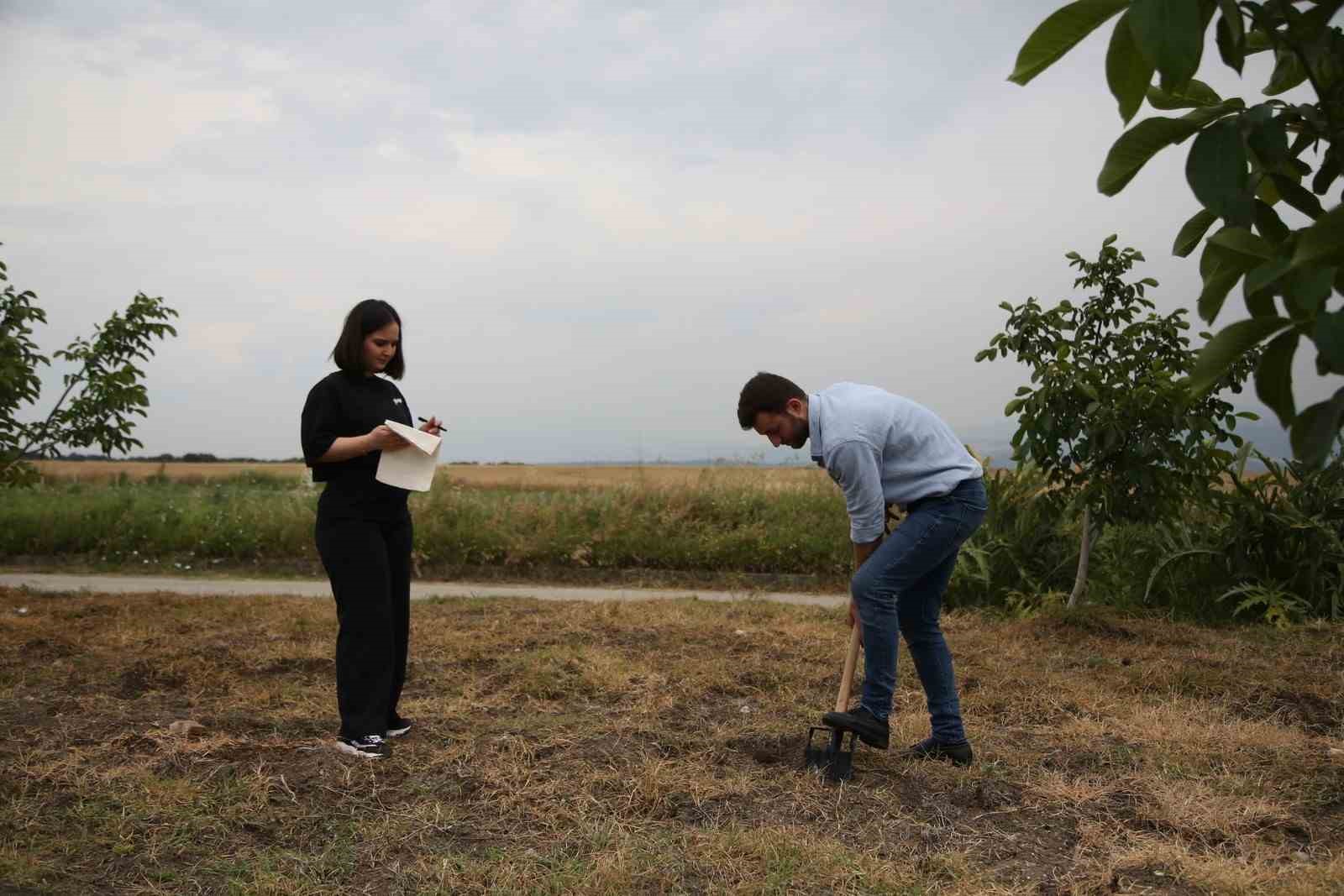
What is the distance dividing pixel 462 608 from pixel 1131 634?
5.00m

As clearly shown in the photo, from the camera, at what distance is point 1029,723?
5590mm

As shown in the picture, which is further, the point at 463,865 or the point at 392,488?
the point at 392,488

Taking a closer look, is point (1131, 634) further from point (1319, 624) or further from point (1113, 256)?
point (1113, 256)

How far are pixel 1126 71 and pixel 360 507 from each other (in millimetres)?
3869

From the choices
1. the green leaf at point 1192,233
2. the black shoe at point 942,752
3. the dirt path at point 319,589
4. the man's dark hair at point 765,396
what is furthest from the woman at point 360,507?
the dirt path at point 319,589

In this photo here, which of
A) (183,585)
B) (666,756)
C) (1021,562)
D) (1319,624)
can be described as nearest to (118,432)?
(183,585)

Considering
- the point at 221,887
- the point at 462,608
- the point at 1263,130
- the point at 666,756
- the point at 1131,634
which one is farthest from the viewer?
the point at 462,608

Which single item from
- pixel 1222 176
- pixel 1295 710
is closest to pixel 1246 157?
pixel 1222 176

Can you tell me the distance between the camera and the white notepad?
15.4 feet

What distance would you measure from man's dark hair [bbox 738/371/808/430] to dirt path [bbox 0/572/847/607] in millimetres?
4929

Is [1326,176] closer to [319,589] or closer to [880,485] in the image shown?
[880,485]

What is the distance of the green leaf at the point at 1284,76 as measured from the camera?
1.79 m

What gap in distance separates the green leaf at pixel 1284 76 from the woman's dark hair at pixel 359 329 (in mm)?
3689

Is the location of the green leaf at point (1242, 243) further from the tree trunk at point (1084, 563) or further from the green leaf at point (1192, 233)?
the tree trunk at point (1084, 563)
